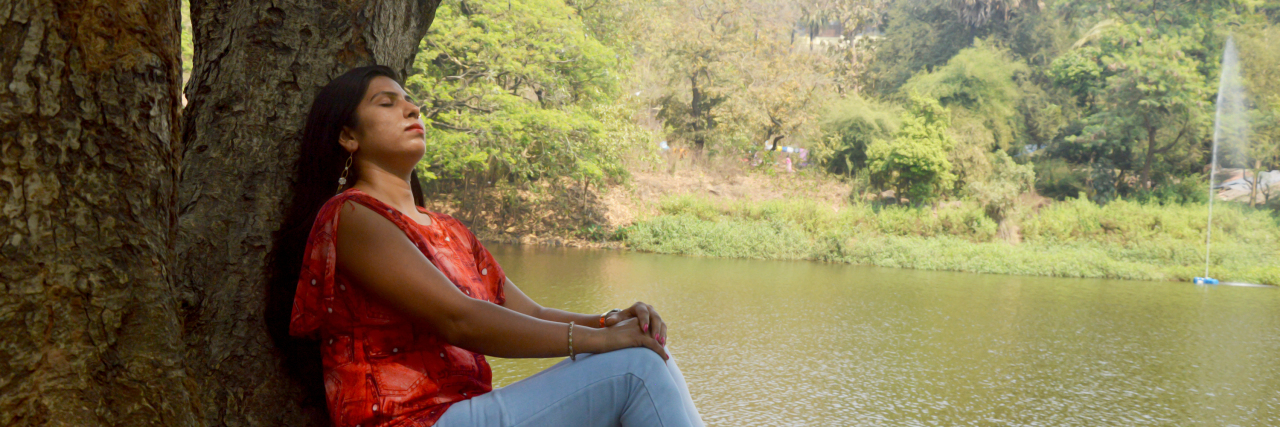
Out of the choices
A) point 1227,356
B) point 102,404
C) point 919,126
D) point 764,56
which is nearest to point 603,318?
point 102,404

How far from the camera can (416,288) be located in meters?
1.41

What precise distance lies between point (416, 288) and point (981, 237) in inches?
602

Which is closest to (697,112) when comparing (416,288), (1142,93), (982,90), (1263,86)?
(982,90)

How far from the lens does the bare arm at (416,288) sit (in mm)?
1411

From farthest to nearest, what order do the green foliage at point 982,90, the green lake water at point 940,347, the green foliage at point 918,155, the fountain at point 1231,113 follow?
1. the green foliage at point 982,90
2. the fountain at point 1231,113
3. the green foliage at point 918,155
4. the green lake water at point 940,347

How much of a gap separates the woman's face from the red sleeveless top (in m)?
0.14

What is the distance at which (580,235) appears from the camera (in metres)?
15.2

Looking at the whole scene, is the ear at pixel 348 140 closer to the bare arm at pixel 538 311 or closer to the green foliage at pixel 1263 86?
the bare arm at pixel 538 311

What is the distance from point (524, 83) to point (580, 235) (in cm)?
343

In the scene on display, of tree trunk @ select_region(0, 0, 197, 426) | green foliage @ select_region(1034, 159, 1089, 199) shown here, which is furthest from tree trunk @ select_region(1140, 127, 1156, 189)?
tree trunk @ select_region(0, 0, 197, 426)

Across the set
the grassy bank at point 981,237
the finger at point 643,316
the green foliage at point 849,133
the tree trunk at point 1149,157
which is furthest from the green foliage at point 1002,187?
the finger at point 643,316

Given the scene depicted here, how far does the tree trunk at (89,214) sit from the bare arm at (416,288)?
30cm

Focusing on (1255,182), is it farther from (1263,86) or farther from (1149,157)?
(1263,86)

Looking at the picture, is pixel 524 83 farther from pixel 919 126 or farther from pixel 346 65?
pixel 346 65
